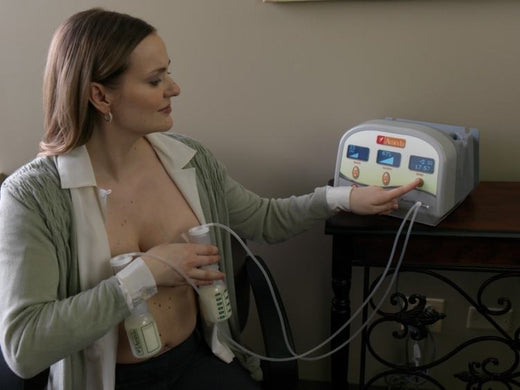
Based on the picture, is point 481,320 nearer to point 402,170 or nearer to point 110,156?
point 402,170

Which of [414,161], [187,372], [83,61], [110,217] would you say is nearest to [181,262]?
[110,217]

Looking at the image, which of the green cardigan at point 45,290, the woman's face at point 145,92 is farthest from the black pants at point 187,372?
the woman's face at point 145,92

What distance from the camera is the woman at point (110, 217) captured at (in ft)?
3.41

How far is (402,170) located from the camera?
1.25 meters

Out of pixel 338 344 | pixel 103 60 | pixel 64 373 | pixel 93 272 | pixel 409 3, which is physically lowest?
pixel 338 344

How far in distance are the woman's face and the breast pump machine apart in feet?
0.82

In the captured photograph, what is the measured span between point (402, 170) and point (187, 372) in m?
0.69

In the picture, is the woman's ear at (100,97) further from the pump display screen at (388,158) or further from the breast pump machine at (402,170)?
the pump display screen at (388,158)

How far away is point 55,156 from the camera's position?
3.80 ft

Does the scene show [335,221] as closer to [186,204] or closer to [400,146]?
[400,146]

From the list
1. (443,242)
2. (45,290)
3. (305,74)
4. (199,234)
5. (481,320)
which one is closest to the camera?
(45,290)

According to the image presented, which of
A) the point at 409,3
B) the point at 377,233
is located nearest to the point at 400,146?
the point at 377,233

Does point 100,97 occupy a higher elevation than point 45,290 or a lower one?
higher

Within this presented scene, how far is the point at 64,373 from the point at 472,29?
1285 millimetres
